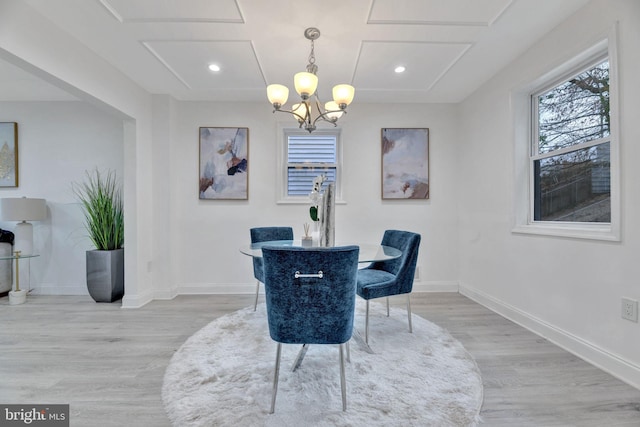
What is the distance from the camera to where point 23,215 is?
3.15m

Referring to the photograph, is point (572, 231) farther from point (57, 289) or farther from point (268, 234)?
point (57, 289)

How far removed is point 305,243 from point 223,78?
2019 millimetres

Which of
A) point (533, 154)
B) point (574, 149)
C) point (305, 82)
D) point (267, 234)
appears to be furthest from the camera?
point (267, 234)

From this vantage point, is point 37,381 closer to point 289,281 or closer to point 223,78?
point 289,281

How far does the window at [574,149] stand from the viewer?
1985 millimetres

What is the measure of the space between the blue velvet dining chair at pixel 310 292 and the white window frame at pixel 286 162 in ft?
7.42

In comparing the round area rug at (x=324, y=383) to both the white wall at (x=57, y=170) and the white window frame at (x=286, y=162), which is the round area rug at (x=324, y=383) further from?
the white wall at (x=57, y=170)

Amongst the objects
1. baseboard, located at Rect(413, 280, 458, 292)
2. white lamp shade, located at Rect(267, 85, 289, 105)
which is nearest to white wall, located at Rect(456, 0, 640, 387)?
baseboard, located at Rect(413, 280, 458, 292)

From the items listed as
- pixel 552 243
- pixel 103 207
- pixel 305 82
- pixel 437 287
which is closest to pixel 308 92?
pixel 305 82

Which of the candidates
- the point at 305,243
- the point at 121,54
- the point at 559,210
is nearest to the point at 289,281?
the point at 305,243

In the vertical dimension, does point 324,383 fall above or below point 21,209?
A: below

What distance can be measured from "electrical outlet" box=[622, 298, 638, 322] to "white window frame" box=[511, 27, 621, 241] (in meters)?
0.39

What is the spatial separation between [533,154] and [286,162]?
8.84 feet

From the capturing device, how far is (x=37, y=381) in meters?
1.70
